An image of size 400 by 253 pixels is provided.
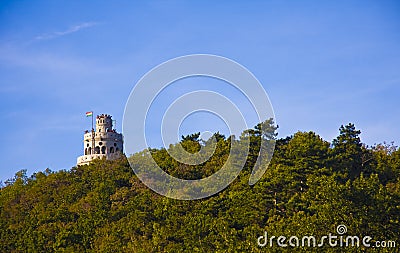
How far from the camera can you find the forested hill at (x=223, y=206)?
3872 cm

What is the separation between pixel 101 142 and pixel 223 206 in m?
30.6

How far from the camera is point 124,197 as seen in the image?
57.3 metres

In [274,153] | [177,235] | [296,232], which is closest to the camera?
[296,232]

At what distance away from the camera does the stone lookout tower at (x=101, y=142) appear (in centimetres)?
7669

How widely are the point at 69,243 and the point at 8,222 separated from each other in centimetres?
1181

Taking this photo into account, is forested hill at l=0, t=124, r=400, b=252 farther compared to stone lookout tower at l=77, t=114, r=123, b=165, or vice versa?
stone lookout tower at l=77, t=114, r=123, b=165

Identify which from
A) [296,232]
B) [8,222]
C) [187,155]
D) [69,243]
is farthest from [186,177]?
[296,232]

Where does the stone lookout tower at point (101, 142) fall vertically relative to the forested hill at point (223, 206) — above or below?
above

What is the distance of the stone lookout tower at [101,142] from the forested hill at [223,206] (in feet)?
34.6

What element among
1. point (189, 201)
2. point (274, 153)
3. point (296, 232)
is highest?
point (274, 153)

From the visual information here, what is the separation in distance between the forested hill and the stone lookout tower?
416 inches

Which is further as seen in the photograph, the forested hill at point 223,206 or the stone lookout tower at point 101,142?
the stone lookout tower at point 101,142

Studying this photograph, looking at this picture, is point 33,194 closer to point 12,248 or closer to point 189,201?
point 12,248

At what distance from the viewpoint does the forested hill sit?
38.7 metres
